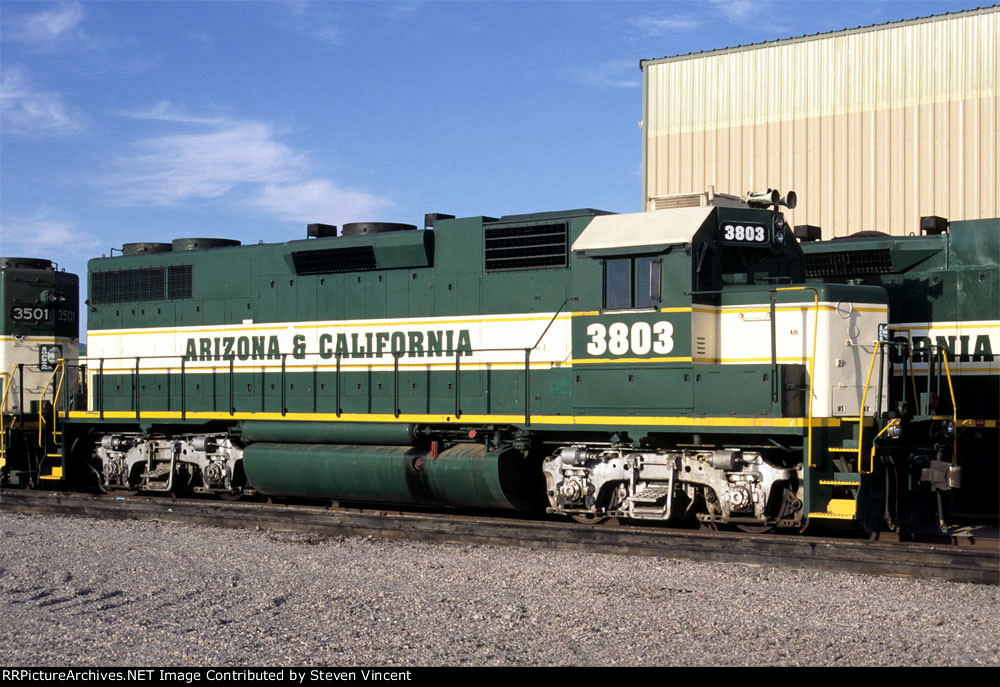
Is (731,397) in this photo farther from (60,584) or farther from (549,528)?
(60,584)

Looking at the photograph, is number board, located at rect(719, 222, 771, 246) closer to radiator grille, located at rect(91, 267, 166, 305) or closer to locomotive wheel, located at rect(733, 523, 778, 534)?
locomotive wheel, located at rect(733, 523, 778, 534)

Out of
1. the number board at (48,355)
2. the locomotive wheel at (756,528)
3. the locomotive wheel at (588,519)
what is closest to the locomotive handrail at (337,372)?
the locomotive wheel at (588,519)

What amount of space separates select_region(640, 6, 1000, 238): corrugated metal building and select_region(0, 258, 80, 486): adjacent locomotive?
9.76 metres

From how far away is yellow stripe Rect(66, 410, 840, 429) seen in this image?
10086 millimetres

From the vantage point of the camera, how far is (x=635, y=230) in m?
10.9

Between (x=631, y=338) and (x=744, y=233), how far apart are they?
152 cm

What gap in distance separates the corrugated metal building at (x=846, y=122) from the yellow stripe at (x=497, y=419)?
731cm

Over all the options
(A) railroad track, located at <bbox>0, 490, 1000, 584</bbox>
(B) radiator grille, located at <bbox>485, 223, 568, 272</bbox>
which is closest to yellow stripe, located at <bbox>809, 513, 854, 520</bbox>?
(A) railroad track, located at <bbox>0, 490, 1000, 584</bbox>

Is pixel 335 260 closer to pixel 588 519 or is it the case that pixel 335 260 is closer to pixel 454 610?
pixel 588 519

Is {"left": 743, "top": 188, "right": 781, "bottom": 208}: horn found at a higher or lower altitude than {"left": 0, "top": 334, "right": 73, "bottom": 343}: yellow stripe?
higher

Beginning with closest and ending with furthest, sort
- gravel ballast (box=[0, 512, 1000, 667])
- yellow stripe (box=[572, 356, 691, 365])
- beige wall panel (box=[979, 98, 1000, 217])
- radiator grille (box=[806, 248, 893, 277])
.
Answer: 1. gravel ballast (box=[0, 512, 1000, 667])
2. yellow stripe (box=[572, 356, 691, 365])
3. radiator grille (box=[806, 248, 893, 277])
4. beige wall panel (box=[979, 98, 1000, 217])

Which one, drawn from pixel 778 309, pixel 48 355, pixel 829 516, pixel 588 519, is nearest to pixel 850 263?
pixel 778 309
